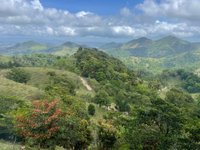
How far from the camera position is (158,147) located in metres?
57.1

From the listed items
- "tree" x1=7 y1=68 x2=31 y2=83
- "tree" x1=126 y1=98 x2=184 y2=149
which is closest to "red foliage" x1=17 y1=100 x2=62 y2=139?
"tree" x1=126 y1=98 x2=184 y2=149

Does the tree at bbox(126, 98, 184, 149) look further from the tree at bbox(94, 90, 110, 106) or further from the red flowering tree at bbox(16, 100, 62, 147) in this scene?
the tree at bbox(94, 90, 110, 106)

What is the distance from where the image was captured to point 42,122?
161 ft

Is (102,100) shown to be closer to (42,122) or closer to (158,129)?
(158,129)

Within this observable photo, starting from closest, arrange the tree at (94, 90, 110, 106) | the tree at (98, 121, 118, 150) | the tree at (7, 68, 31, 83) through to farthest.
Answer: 1. the tree at (98, 121, 118, 150)
2. the tree at (94, 90, 110, 106)
3. the tree at (7, 68, 31, 83)

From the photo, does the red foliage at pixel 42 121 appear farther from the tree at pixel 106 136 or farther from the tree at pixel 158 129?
the tree at pixel 158 129

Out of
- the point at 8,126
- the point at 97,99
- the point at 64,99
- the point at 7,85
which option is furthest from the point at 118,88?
the point at 8,126

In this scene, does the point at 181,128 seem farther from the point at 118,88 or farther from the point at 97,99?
the point at 118,88

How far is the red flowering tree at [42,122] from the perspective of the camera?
1933 inches

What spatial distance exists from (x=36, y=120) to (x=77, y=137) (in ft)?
36.0

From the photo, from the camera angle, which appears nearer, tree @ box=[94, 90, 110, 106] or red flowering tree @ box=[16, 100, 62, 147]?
red flowering tree @ box=[16, 100, 62, 147]

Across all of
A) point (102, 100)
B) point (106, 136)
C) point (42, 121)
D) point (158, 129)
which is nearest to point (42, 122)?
point (42, 121)

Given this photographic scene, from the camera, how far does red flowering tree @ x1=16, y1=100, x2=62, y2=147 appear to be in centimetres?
4909

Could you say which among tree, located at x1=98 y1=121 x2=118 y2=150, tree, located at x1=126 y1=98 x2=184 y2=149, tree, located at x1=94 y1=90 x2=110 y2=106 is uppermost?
tree, located at x1=126 y1=98 x2=184 y2=149
